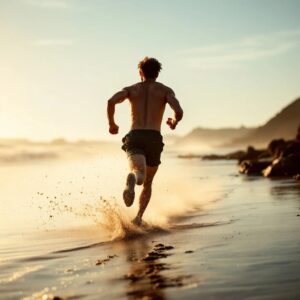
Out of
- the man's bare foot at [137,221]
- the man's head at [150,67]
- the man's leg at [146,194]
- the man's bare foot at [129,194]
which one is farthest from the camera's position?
the man's leg at [146,194]

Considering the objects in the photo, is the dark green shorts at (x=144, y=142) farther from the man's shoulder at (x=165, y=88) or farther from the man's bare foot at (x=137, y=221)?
the man's bare foot at (x=137, y=221)

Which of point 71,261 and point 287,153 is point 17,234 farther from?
point 287,153

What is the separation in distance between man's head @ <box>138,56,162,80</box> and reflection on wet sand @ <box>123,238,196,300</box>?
2.39 meters

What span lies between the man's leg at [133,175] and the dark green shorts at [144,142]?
0.32ft

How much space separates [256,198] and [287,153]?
12.1m

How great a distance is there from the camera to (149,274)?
4203 mm

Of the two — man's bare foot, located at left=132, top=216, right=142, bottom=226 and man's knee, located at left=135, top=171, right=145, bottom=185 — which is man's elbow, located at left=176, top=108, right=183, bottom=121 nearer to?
man's knee, located at left=135, top=171, right=145, bottom=185

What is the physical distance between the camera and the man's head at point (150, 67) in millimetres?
7029

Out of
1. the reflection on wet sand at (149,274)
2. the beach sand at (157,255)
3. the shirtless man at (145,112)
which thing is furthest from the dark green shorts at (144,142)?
the reflection on wet sand at (149,274)

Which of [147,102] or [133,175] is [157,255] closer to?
[133,175]

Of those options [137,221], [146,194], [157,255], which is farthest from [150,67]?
[157,255]

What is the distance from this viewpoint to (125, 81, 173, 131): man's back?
274 inches

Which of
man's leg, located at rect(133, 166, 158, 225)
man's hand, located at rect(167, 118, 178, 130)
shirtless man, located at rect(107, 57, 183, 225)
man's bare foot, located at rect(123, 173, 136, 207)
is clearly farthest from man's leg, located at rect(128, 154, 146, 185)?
man's hand, located at rect(167, 118, 178, 130)

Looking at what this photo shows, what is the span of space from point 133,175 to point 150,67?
57.8 inches
